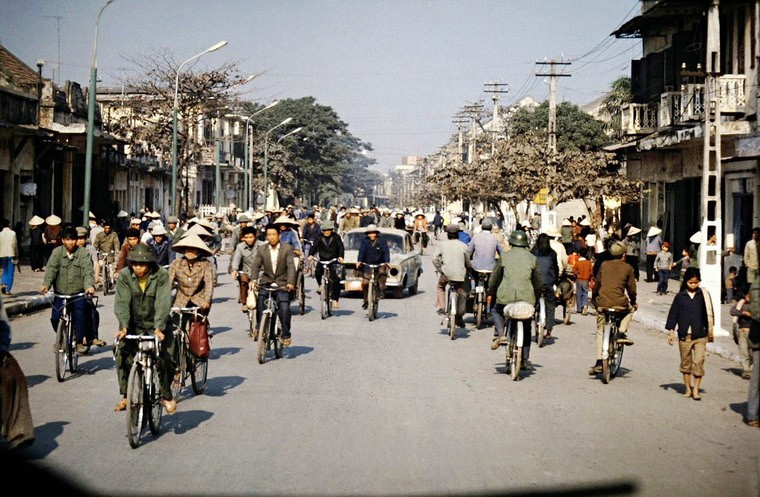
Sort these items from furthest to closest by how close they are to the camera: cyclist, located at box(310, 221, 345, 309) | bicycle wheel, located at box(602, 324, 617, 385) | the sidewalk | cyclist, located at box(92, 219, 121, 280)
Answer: cyclist, located at box(92, 219, 121, 280) → cyclist, located at box(310, 221, 345, 309) → the sidewalk → bicycle wheel, located at box(602, 324, 617, 385)

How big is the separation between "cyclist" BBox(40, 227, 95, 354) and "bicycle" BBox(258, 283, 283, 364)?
222 centimetres

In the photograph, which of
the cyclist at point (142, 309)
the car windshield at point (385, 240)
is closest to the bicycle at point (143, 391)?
the cyclist at point (142, 309)

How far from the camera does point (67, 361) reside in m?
12.9

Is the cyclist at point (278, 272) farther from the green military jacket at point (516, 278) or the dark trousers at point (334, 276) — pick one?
the dark trousers at point (334, 276)

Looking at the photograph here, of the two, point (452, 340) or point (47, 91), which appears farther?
point (47, 91)

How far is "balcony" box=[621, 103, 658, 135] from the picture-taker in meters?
33.4

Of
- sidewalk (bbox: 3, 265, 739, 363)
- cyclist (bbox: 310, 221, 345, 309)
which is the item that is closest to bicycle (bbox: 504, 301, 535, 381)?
sidewalk (bbox: 3, 265, 739, 363)

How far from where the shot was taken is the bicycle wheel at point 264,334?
13.7 metres

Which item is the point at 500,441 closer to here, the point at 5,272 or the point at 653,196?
the point at 5,272

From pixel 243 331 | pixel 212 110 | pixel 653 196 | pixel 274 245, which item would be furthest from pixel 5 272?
pixel 212 110

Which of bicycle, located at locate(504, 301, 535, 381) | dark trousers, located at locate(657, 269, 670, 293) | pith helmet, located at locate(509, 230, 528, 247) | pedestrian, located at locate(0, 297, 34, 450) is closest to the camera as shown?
pedestrian, located at locate(0, 297, 34, 450)

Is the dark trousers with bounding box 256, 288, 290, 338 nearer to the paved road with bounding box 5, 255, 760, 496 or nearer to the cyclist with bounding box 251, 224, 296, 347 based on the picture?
the cyclist with bounding box 251, 224, 296, 347

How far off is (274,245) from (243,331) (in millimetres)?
3809

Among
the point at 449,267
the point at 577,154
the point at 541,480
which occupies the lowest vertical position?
the point at 541,480
